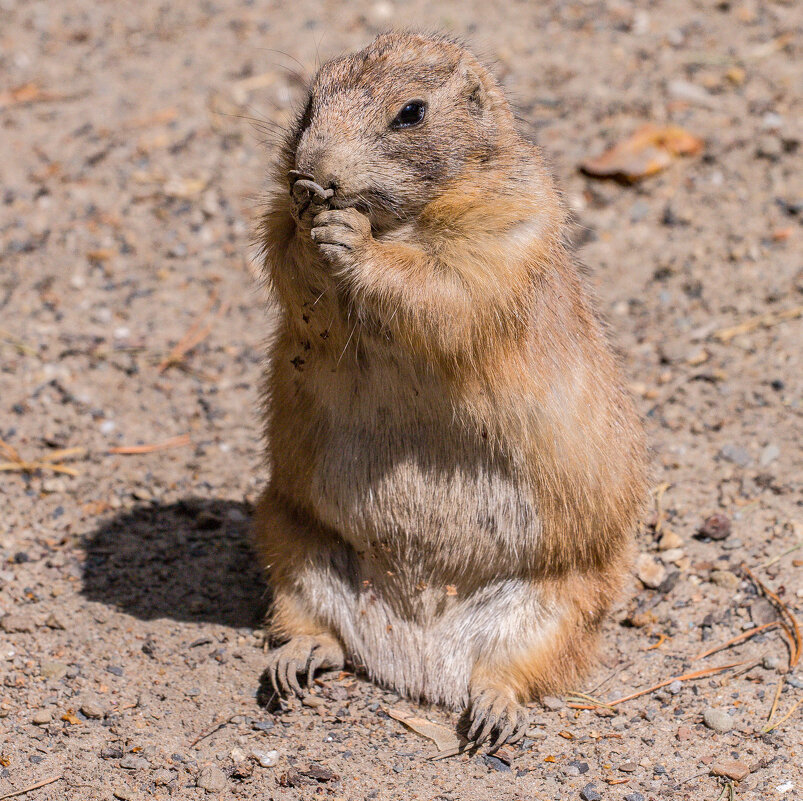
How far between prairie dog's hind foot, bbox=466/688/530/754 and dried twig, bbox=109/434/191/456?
226cm

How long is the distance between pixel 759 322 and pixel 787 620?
2144 millimetres

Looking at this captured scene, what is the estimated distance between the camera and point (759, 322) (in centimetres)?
592

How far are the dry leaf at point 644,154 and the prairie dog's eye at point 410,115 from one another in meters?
3.62

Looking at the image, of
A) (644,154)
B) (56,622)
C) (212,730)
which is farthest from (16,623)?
(644,154)

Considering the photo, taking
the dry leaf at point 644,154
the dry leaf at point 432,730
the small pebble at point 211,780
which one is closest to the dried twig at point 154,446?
the dry leaf at point 432,730

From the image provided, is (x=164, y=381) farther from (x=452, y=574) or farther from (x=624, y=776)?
(x=624, y=776)

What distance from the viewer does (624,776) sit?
3.65 meters

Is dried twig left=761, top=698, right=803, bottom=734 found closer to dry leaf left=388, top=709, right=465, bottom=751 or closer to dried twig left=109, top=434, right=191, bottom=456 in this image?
dry leaf left=388, top=709, right=465, bottom=751

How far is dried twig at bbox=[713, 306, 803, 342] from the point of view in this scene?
5.88 metres

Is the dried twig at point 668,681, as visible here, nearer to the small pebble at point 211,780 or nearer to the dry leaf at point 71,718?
the small pebble at point 211,780

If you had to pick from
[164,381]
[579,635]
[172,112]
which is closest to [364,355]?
[579,635]

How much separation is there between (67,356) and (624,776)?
3.73 metres

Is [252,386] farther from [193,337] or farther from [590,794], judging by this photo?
[590,794]

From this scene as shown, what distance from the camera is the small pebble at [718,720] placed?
382 cm
